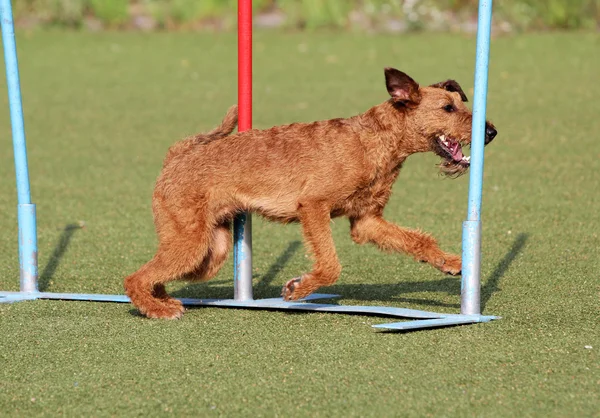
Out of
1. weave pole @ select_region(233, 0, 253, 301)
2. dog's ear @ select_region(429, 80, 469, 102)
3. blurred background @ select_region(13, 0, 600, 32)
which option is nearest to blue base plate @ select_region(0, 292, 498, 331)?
weave pole @ select_region(233, 0, 253, 301)

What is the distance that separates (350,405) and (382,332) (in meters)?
1.09

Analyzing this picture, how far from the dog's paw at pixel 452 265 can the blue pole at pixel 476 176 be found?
255 millimetres

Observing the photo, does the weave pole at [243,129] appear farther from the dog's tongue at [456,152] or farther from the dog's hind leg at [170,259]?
the dog's tongue at [456,152]

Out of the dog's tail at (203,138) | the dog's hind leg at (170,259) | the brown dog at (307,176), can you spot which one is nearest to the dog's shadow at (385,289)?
the brown dog at (307,176)

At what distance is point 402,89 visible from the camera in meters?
6.02

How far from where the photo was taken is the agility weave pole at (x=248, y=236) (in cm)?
557

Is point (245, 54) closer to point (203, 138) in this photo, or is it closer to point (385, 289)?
point (203, 138)

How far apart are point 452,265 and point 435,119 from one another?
848mm

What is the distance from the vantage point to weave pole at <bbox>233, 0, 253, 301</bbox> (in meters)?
6.25

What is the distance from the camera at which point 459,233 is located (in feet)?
27.1

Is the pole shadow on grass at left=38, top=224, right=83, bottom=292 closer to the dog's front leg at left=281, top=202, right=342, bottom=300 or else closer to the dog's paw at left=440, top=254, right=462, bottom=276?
the dog's front leg at left=281, top=202, right=342, bottom=300

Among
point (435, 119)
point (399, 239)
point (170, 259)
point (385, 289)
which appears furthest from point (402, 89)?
point (170, 259)

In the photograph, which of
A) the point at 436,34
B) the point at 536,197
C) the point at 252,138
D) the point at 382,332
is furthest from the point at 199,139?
the point at 436,34

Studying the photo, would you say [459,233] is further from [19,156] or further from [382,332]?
[19,156]
